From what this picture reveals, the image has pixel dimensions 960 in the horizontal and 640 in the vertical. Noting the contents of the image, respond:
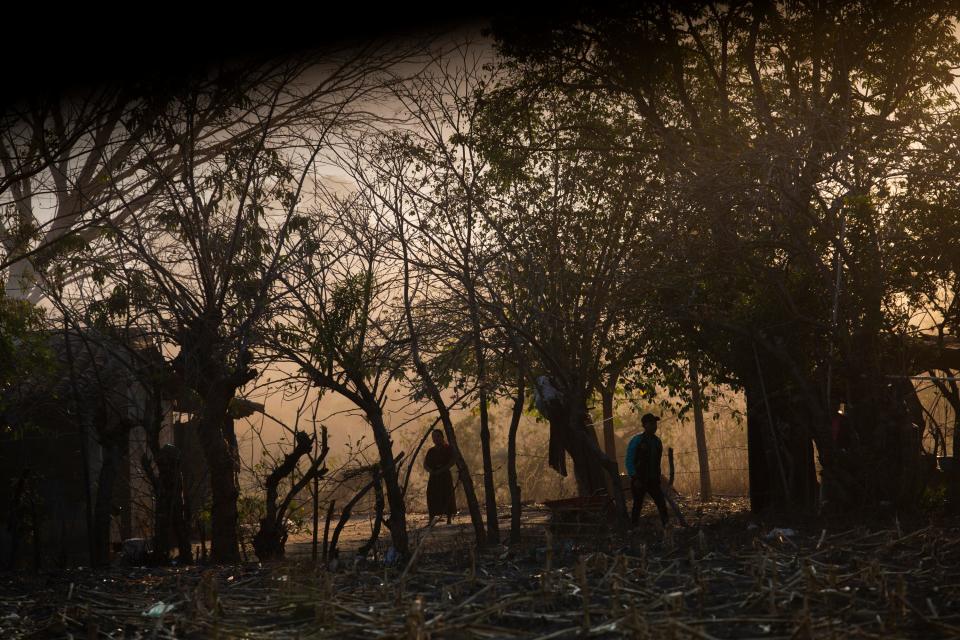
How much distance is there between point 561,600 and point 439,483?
8.86 metres

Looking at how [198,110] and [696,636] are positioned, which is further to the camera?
[198,110]

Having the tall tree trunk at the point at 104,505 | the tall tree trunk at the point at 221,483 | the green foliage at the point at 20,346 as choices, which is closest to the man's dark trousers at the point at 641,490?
the tall tree trunk at the point at 221,483

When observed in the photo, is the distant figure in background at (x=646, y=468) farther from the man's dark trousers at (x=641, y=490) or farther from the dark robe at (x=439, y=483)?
the dark robe at (x=439, y=483)

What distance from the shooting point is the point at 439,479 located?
1316cm

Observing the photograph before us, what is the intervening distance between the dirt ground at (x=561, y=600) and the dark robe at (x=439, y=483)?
5821mm

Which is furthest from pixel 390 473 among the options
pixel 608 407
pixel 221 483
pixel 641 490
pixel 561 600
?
pixel 608 407

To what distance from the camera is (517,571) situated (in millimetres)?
5852

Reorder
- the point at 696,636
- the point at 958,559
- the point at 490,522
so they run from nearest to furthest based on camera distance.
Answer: the point at 696,636, the point at 958,559, the point at 490,522

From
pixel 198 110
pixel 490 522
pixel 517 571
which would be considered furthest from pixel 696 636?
pixel 490 522

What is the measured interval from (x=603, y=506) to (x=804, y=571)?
575cm

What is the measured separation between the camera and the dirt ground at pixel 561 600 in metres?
3.86

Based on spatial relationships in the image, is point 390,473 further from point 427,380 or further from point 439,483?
point 439,483

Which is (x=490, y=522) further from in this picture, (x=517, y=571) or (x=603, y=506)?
(x=517, y=571)

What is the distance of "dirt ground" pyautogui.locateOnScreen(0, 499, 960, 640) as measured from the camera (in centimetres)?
386
